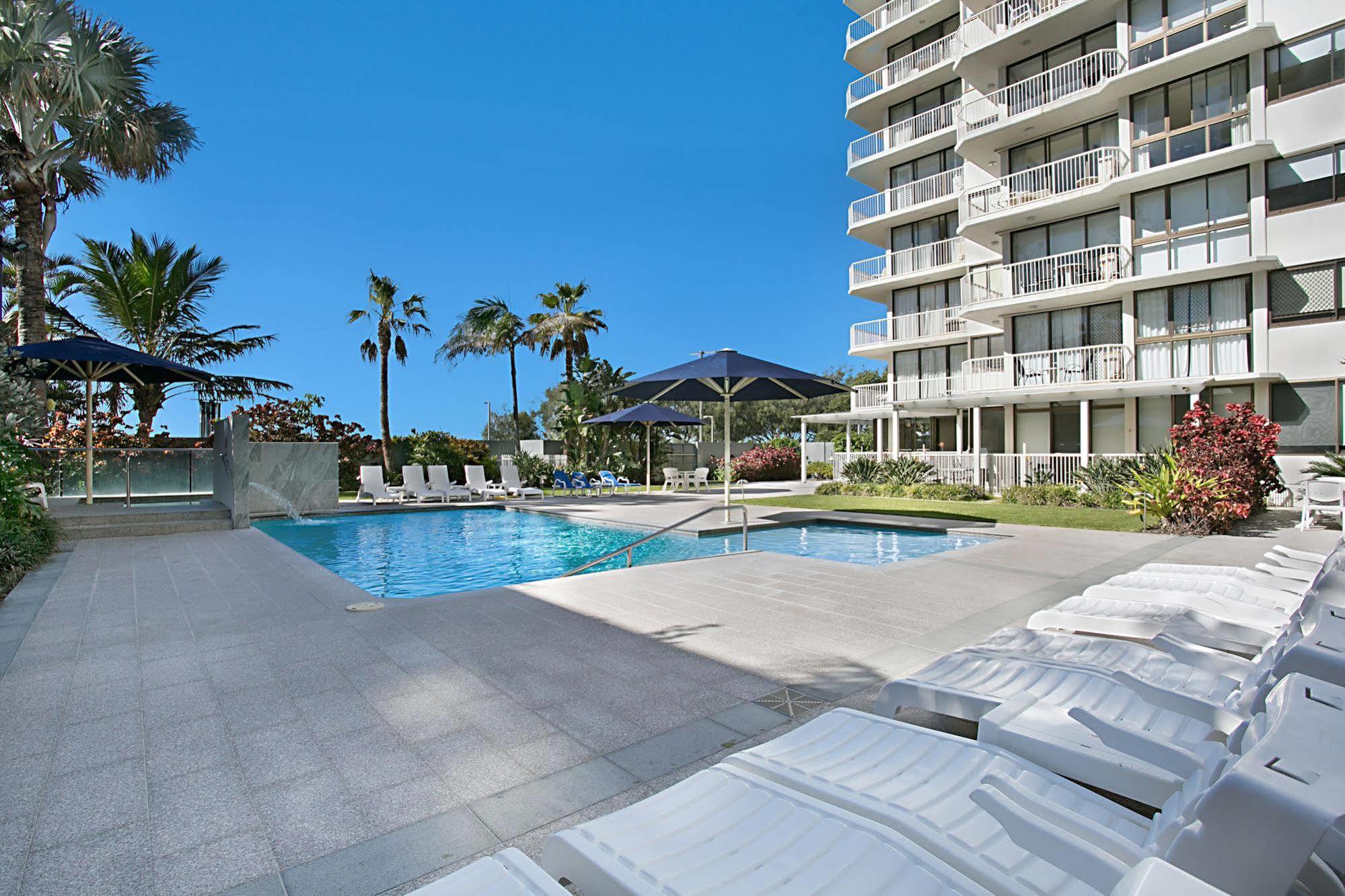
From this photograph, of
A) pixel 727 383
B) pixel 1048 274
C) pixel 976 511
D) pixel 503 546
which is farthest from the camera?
pixel 1048 274

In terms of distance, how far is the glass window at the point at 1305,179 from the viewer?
14.7 meters

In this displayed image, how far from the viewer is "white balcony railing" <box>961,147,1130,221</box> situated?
57.6 feet

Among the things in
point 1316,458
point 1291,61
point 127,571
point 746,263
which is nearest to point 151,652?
point 127,571

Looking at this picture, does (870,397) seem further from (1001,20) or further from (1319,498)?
(1319,498)

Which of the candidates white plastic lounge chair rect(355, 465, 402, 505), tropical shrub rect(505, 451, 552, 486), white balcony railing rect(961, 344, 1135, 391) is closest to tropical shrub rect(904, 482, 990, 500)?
white balcony railing rect(961, 344, 1135, 391)

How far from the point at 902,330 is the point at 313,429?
1988 centimetres

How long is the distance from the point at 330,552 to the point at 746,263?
59.9 meters

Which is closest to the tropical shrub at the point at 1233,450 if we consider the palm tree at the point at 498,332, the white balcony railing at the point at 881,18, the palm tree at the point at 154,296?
the white balcony railing at the point at 881,18

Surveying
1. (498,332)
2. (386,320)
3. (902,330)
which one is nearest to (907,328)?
(902,330)

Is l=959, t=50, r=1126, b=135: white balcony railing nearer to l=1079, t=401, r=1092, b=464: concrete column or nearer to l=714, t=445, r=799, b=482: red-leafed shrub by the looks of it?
l=1079, t=401, r=1092, b=464: concrete column

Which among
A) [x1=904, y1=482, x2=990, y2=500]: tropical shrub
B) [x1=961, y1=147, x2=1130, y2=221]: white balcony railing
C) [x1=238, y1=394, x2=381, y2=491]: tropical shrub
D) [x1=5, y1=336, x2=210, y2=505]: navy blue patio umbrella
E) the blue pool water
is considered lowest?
the blue pool water

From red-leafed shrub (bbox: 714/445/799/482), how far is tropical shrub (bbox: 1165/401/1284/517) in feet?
55.3

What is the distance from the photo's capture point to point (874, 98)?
941 inches

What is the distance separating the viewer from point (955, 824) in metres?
1.70
